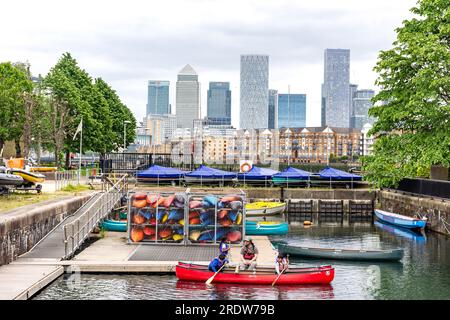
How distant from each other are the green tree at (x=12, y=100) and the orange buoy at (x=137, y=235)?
150 ft

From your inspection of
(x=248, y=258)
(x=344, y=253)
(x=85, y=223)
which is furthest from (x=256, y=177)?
(x=248, y=258)

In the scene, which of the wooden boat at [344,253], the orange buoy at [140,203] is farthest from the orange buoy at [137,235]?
the wooden boat at [344,253]

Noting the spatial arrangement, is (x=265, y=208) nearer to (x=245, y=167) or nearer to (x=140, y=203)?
(x=245, y=167)

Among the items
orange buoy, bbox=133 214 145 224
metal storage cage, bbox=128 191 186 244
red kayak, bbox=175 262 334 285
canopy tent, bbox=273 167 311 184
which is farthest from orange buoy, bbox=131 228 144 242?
canopy tent, bbox=273 167 311 184

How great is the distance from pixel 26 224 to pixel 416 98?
33.1 metres

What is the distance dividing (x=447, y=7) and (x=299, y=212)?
33026 millimetres

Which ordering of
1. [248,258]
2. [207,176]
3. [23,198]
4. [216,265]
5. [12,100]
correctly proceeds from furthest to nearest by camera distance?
[12,100] → [207,176] → [23,198] → [248,258] → [216,265]

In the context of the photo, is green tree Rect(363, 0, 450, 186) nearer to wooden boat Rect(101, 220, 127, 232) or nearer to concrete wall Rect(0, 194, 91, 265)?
wooden boat Rect(101, 220, 127, 232)

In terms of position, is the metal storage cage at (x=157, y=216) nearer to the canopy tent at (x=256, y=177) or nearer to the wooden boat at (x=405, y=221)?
the wooden boat at (x=405, y=221)

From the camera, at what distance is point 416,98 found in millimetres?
52500

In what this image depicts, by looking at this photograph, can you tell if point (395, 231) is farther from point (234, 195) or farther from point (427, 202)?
point (234, 195)

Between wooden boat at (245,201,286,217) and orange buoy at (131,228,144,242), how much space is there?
1097 inches

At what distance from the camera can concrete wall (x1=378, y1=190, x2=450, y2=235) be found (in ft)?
181

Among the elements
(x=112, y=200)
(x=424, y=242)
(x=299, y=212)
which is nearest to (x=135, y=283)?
(x=112, y=200)
